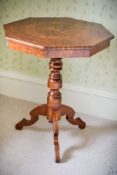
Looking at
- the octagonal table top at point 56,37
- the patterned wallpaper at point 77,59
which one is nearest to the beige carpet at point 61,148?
the patterned wallpaper at point 77,59

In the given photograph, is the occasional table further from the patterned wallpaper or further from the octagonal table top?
the patterned wallpaper

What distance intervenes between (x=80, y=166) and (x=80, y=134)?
310 mm

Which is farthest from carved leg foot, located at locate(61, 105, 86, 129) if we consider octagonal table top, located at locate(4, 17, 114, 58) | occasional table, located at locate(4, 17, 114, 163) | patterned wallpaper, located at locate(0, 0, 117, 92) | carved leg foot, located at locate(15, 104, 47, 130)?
octagonal table top, located at locate(4, 17, 114, 58)

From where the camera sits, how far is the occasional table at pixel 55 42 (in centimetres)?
120

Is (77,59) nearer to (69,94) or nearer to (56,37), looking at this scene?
(69,94)

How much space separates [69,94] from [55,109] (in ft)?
1.46

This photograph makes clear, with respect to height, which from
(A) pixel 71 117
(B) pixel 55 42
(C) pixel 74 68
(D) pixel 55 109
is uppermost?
(B) pixel 55 42

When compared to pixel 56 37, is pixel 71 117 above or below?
below

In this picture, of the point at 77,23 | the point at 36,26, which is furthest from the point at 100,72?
the point at 36,26

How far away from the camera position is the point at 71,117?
1.77 meters

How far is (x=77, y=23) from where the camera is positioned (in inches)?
62.8

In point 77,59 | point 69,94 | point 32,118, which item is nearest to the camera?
point 32,118

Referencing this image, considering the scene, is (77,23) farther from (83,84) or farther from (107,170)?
(107,170)

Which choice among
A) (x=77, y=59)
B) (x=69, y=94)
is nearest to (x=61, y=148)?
(x=69, y=94)
